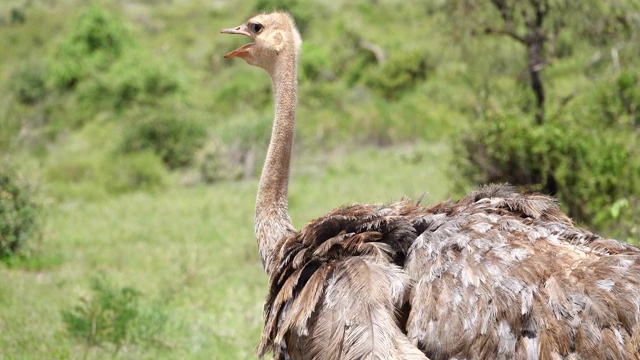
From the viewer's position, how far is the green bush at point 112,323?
5.81 m

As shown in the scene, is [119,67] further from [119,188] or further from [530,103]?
[530,103]

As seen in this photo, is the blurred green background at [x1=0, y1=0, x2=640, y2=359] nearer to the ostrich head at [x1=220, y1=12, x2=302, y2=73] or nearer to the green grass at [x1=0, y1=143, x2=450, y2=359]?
the green grass at [x1=0, y1=143, x2=450, y2=359]

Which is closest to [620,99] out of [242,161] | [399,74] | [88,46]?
[242,161]

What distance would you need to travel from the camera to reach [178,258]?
9695mm

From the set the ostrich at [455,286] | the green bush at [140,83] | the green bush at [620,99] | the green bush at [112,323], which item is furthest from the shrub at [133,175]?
Answer: the ostrich at [455,286]

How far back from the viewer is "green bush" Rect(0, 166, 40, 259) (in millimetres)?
8867

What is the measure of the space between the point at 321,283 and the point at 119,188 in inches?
572

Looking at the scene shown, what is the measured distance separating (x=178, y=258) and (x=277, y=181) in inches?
224

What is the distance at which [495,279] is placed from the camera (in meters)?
3.10

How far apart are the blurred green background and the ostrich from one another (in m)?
0.46

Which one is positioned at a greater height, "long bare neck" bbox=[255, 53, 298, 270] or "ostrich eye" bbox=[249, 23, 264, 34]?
"ostrich eye" bbox=[249, 23, 264, 34]

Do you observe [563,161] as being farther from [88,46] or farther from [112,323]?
[88,46]

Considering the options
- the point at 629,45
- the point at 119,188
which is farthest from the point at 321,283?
the point at 119,188

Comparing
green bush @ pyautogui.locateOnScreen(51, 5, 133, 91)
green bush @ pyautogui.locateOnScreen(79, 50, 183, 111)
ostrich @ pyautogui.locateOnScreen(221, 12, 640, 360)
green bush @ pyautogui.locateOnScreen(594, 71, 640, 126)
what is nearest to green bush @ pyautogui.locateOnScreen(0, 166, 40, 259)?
ostrich @ pyautogui.locateOnScreen(221, 12, 640, 360)
